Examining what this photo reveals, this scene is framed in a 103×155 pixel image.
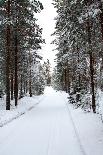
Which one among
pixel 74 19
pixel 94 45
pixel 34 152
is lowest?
pixel 34 152

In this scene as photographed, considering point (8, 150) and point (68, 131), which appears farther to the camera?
point (68, 131)

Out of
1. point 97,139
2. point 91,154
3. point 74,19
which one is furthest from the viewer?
point 74,19

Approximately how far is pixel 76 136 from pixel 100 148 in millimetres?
2634

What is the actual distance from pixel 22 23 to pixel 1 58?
7928 millimetres

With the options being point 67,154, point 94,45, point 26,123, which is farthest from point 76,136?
point 94,45

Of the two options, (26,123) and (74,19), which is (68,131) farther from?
(74,19)

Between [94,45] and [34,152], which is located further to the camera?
[94,45]

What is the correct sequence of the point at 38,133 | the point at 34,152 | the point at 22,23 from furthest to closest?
the point at 22,23, the point at 38,133, the point at 34,152

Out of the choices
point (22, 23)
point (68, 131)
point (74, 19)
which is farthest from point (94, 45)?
point (22, 23)

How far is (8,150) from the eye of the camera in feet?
33.0

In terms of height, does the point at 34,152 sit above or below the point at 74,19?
below

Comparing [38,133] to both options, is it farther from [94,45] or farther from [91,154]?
[94,45]

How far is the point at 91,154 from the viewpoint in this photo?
9.07 m

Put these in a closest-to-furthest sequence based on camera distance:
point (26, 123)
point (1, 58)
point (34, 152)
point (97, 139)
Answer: point (34, 152), point (97, 139), point (26, 123), point (1, 58)
